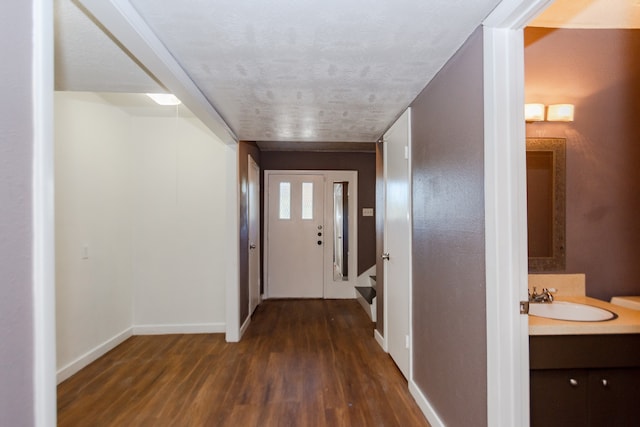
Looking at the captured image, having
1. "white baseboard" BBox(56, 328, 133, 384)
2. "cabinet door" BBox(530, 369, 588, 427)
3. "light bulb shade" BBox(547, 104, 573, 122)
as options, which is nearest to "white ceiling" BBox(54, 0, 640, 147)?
"light bulb shade" BBox(547, 104, 573, 122)

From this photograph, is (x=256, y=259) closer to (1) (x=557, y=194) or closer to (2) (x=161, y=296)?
(2) (x=161, y=296)

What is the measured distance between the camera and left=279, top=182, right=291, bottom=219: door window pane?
16.4 ft

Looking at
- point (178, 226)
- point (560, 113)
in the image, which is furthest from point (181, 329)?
point (560, 113)

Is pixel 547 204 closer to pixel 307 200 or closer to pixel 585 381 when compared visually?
pixel 585 381

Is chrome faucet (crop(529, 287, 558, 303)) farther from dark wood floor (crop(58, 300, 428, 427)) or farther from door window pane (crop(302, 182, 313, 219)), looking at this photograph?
door window pane (crop(302, 182, 313, 219))

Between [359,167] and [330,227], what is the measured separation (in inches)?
42.3

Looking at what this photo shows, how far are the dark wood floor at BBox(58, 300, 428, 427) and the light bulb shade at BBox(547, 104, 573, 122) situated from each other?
2.05 m

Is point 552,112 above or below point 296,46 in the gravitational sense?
below

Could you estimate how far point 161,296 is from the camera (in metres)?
3.53

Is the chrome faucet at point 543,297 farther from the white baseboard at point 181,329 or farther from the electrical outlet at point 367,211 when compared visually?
the electrical outlet at point 367,211

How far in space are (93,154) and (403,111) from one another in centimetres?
277

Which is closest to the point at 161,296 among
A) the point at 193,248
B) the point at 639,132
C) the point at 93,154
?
the point at 193,248

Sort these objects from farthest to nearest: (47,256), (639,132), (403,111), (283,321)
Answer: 1. (283,321)
2. (403,111)
3. (639,132)
4. (47,256)

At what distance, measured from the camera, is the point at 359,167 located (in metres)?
5.06
